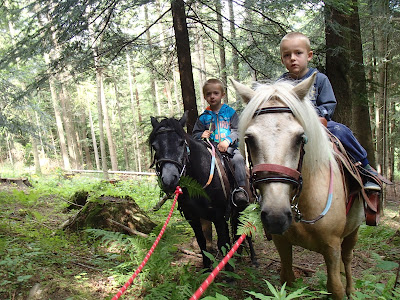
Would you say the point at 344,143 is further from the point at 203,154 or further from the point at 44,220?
the point at 44,220

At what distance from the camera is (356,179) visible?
2738 mm

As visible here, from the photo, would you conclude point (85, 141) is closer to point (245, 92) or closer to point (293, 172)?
point (245, 92)

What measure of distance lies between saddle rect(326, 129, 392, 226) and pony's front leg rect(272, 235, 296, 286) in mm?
751

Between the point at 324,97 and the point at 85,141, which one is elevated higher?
the point at 324,97

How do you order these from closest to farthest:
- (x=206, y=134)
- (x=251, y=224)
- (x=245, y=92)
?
(x=251, y=224) < (x=245, y=92) < (x=206, y=134)

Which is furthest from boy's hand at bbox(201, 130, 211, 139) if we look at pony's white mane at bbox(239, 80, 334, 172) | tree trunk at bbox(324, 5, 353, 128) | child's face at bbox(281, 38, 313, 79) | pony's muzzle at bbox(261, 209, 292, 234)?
tree trunk at bbox(324, 5, 353, 128)

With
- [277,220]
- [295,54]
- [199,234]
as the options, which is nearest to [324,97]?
[295,54]

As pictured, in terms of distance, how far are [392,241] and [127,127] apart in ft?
103

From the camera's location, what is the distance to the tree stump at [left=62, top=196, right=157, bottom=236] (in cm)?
541

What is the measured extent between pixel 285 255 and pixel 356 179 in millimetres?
1032

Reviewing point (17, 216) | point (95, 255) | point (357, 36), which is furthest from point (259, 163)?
point (357, 36)

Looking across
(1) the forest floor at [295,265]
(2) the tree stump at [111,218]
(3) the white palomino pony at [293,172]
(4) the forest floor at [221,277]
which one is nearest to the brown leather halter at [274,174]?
(3) the white palomino pony at [293,172]

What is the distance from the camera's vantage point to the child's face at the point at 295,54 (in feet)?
10.3

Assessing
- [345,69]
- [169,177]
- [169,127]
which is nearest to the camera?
[169,177]
